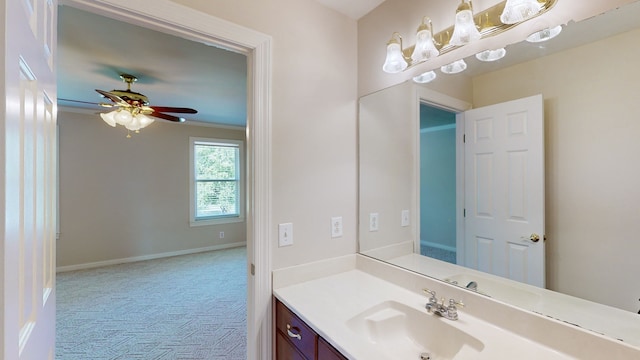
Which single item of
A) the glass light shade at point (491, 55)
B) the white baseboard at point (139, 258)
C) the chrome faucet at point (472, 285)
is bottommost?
the white baseboard at point (139, 258)

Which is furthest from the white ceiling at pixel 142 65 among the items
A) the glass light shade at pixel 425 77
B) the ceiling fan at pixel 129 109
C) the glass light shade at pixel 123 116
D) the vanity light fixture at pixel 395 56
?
the glass light shade at pixel 425 77

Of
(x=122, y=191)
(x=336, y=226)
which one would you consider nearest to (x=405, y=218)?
(x=336, y=226)

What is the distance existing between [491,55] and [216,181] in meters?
5.09

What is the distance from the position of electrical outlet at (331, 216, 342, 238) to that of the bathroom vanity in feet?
0.60

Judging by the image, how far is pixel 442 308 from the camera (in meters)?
1.14

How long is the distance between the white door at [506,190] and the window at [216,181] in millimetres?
4912

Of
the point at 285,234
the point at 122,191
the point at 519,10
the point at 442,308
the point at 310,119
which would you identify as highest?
the point at 519,10

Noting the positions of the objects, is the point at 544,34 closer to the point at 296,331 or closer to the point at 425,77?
the point at 425,77

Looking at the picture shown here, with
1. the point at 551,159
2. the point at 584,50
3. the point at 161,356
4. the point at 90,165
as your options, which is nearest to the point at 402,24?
the point at 584,50

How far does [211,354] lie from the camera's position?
221cm

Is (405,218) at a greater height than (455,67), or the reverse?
(455,67)

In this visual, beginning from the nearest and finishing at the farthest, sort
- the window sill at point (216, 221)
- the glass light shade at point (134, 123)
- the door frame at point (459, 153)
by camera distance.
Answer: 1. the door frame at point (459, 153)
2. the glass light shade at point (134, 123)
3. the window sill at point (216, 221)

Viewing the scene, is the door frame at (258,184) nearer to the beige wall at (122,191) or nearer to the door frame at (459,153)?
the door frame at (459,153)

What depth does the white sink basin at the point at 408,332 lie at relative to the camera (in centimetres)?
105
